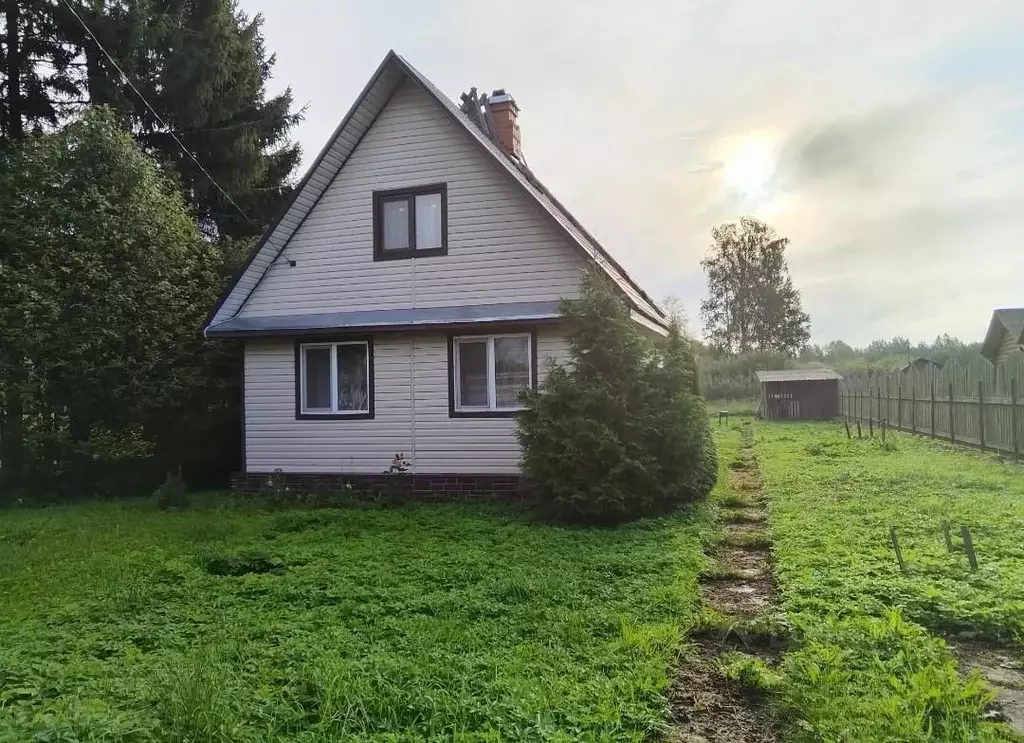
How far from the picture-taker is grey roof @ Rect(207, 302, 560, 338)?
1093 cm

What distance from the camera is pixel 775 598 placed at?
5.48 meters

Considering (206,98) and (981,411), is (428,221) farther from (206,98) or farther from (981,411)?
(981,411)

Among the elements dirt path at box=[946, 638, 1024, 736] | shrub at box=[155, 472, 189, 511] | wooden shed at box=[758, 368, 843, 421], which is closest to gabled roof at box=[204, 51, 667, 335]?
shrub at box=[155, 472, 189, 511]

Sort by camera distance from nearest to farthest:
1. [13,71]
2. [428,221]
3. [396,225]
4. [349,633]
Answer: [349,633] < [428,221] < [396,225] < [13,71]

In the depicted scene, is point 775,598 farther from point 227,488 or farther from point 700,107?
point 227,488

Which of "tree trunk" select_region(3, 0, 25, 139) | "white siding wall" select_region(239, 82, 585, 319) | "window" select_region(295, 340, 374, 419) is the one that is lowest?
"window" select_region(295, 340, 374, 419)

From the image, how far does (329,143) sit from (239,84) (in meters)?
8.89

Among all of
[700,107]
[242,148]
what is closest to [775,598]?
[700,107]

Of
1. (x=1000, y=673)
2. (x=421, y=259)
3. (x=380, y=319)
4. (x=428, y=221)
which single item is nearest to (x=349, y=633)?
(x=1000, y=673)

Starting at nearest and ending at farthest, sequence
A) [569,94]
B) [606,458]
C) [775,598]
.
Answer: [775,598]
[606,458]
[569,94]

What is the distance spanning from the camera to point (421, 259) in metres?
12.0

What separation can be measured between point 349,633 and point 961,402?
1569 cm

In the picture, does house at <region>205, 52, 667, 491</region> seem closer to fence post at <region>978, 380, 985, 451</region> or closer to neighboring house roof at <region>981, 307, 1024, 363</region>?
fence post at <region>978, 380, 985, 451</region>

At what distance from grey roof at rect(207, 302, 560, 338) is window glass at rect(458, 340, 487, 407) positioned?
0.66m
